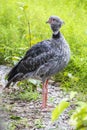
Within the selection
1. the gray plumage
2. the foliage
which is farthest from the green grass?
the foliage

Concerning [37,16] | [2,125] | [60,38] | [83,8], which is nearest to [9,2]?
[37,16]

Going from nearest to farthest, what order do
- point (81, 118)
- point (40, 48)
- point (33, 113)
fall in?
1. point (81, 118)
2. point (33, 113)
3. point (40, 48)

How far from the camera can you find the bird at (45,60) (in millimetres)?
5098

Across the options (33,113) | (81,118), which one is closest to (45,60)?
(33,113)

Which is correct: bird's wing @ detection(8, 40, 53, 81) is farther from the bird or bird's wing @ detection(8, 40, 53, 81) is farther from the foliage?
the foliage

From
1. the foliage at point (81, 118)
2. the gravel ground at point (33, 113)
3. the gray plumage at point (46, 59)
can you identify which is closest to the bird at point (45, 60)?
the gray plumage at point (46, 59)

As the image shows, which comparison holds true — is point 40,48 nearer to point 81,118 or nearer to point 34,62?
point 34,62

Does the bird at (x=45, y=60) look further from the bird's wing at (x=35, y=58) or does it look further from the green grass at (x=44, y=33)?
the green grass at (x=44, y=33)

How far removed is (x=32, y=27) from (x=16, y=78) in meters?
2.37

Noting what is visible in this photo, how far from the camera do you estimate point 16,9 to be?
823 centimetres

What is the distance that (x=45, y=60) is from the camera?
16.9 feet

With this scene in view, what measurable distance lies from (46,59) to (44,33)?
2.03 meters

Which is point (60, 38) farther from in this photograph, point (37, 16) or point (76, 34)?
point (37, 16)

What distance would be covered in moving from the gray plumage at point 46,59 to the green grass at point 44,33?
0.94ft
